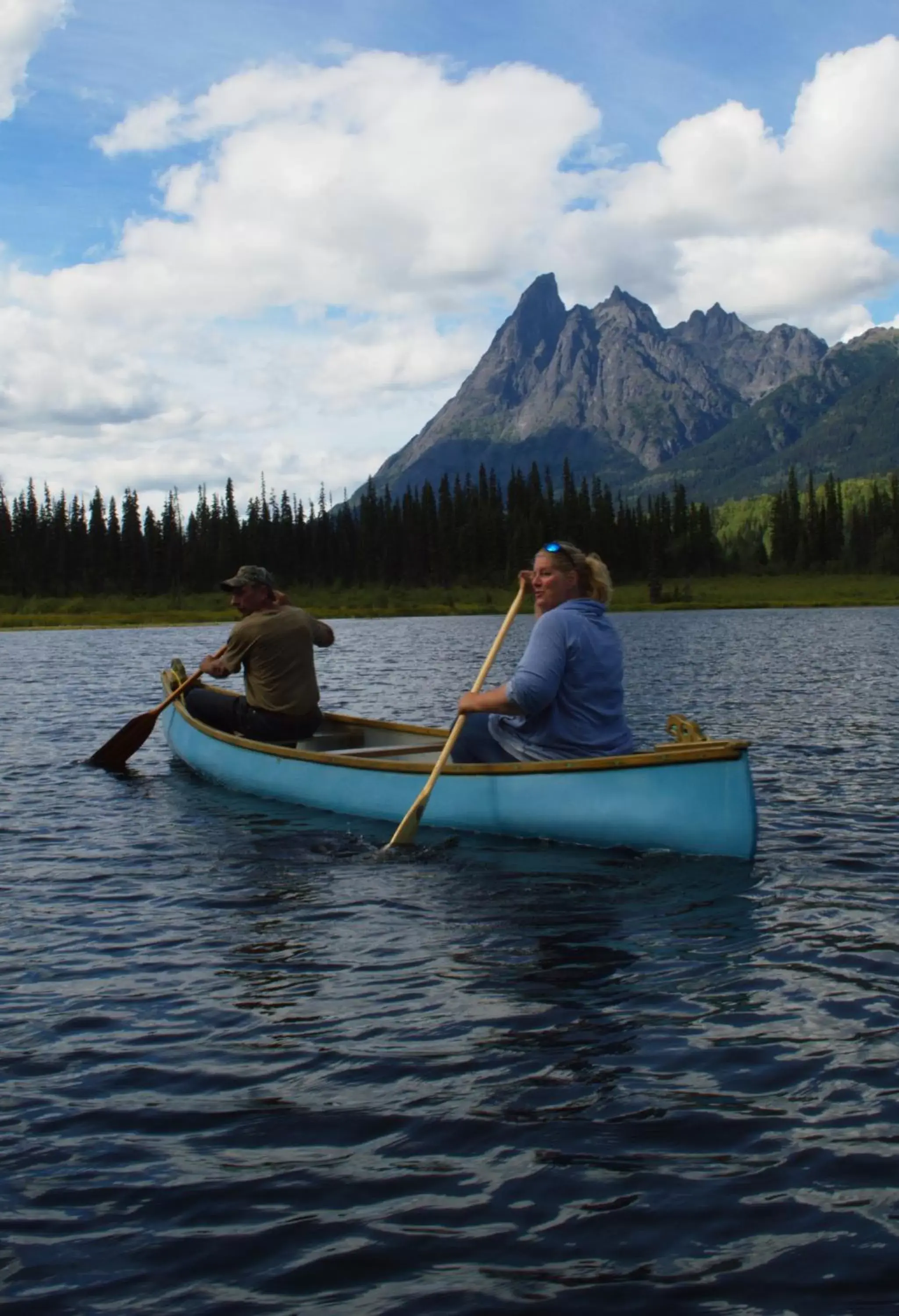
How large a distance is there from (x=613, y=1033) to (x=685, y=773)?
382cm

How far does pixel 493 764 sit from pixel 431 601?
342 feet

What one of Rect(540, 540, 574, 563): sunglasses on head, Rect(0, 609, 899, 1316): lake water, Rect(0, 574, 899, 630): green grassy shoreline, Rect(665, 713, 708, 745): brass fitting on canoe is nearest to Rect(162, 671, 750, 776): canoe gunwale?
Rect(665, 713, 708, 745): brass fitting on canoe

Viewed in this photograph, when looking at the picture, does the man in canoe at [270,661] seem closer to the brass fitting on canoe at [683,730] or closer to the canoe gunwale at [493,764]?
the canoe gunwale at [493,764]

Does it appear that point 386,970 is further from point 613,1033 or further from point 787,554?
point 787,554

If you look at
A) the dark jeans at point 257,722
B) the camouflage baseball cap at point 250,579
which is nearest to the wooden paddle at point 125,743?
the dark jeans at point 257,722

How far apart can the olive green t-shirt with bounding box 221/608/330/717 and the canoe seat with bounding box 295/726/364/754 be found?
30.8 inches

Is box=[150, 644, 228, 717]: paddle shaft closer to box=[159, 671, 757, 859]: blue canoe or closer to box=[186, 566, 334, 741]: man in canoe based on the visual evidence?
box=[186, 566, 334, 741]: man in canoe

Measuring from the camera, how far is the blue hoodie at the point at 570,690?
1041cm

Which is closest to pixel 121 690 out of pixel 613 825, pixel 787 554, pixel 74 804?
pixel 74 804

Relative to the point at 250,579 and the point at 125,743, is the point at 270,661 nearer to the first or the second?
the point at 250,579

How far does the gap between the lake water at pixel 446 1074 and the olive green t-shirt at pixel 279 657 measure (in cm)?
263

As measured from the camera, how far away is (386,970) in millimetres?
7891

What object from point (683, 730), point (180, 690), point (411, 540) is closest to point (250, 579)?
point (180, 690)

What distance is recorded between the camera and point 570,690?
10.9m
